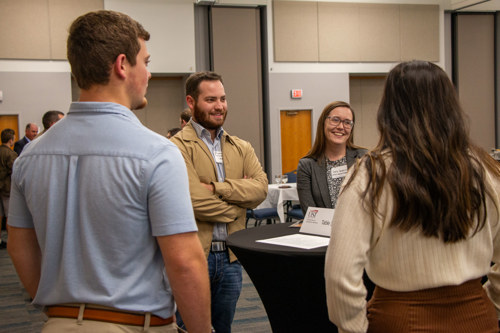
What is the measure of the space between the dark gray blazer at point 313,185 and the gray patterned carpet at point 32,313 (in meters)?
1.18

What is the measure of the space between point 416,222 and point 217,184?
1.30 metres

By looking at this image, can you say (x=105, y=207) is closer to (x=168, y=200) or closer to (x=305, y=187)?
(x=168, y=200)

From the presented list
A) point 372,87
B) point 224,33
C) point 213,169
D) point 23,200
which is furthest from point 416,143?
point 372,87

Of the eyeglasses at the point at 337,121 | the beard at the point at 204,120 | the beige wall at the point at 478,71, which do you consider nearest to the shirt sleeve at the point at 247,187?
the beard at the point at 204,120

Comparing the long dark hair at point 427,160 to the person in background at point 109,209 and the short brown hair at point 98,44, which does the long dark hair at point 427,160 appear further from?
the short brown hair at point 98,44

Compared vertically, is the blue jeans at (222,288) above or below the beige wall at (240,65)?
below

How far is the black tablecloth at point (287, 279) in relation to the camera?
6.84ft

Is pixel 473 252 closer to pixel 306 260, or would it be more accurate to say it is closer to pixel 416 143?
pixel 416 143

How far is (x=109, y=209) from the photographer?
3.90 ft

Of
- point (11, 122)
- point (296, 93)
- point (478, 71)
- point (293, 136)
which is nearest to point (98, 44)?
point (11, 122)

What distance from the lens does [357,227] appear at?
53.2 inches

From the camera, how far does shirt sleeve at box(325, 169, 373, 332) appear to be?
1351mm

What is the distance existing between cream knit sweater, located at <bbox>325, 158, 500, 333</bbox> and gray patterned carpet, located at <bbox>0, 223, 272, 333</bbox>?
94.7 inches

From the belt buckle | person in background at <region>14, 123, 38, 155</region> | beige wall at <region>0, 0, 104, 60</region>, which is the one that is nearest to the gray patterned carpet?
the belt buckle
